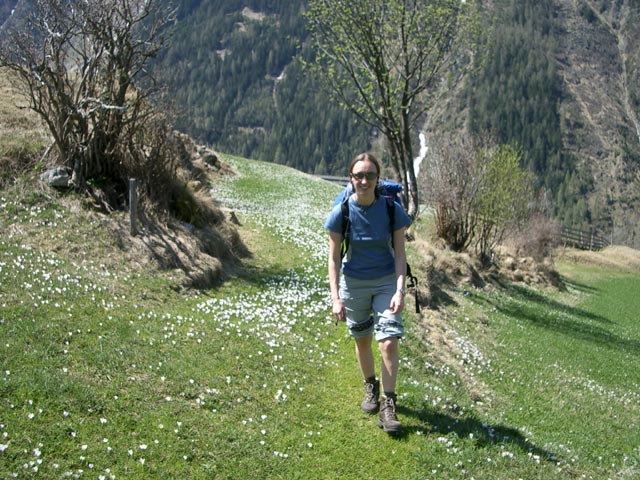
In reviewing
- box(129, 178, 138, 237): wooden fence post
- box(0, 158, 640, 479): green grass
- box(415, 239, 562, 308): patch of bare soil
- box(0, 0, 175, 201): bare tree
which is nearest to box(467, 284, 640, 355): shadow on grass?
box(415, 239, 562, 308): patch of bare soil

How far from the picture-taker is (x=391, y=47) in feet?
72.0

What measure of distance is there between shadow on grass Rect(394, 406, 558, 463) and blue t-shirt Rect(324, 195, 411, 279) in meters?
2.03

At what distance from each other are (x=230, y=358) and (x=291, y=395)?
121 centimetres

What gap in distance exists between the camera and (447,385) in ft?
31.0

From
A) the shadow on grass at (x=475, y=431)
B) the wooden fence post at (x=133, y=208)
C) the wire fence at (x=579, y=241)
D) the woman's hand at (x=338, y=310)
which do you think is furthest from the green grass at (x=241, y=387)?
the wire fence at (x=579, y=241)

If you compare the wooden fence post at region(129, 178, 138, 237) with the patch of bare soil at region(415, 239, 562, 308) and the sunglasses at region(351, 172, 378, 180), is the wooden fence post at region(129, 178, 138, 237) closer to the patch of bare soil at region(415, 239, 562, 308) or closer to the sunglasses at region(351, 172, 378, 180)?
the sunglasses at region(351, 172, 378, 180)

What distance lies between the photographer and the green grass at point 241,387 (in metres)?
6.07

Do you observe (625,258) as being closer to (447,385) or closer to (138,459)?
(447,385)

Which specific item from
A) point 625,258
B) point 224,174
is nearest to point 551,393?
point 224,174

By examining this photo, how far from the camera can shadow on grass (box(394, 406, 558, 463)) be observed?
282 inches

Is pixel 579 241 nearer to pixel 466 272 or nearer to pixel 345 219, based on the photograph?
pixel 466 272

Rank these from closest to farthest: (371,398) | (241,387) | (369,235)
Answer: (369,235) → (371,398) → (241,387)

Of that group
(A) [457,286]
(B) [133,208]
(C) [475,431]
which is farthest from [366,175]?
(A) [457,286]

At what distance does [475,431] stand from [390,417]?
1.30 m
